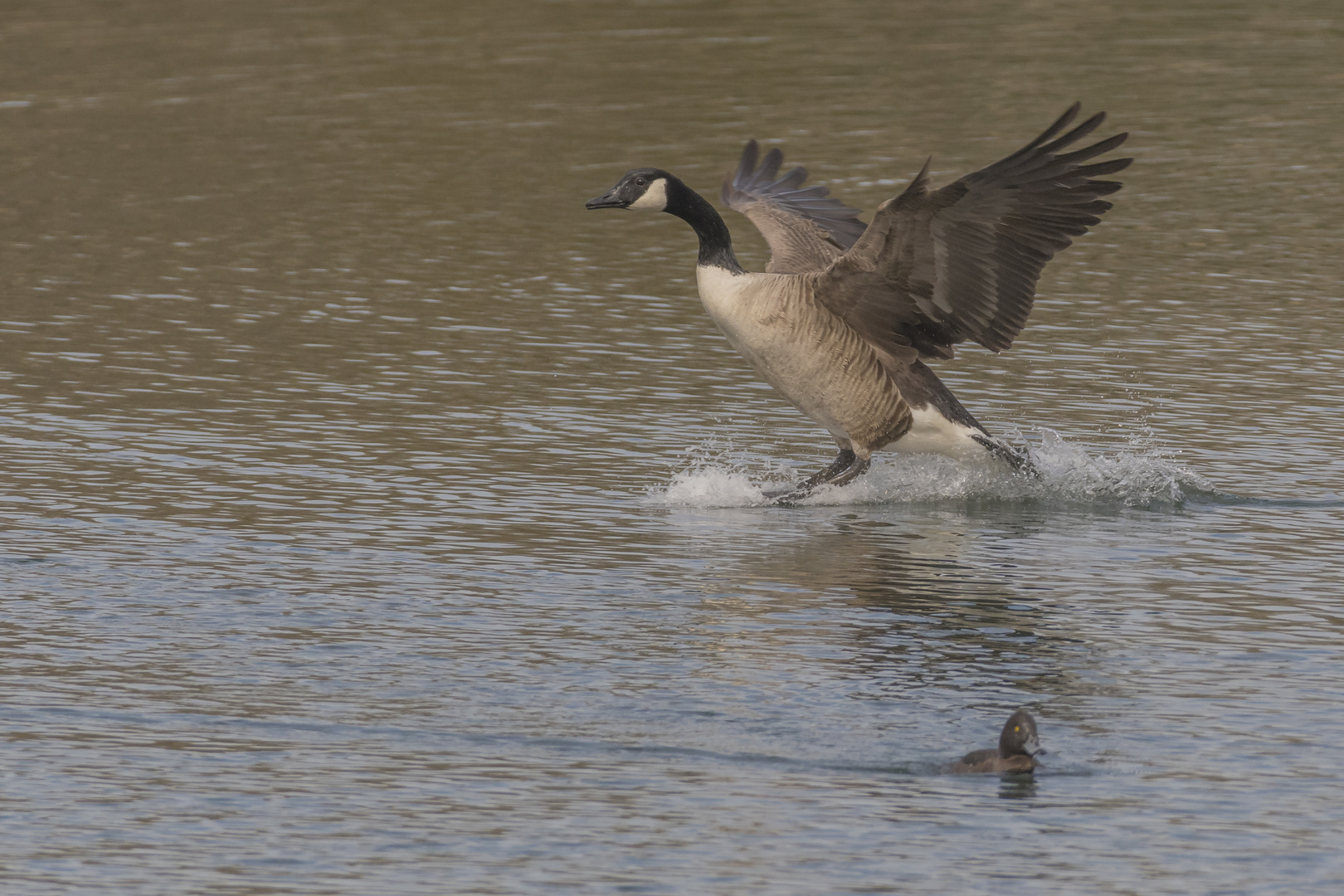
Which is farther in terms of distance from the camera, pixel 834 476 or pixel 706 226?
pixel 834 476

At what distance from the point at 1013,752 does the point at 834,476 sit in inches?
201

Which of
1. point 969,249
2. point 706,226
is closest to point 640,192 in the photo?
point 706,226

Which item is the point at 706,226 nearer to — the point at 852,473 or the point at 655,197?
the point at 655,197

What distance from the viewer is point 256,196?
837 inches

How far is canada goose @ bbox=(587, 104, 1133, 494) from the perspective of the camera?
1103cm

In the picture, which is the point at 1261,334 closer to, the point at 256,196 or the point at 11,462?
the point at 11,462

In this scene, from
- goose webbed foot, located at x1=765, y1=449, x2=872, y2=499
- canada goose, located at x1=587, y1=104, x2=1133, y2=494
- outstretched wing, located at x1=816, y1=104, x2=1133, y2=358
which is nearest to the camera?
outstretched wing, located at x1=816, y1=104, x2=1133, y2=358

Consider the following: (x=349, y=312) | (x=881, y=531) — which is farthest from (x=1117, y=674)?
(x=349, y=312)

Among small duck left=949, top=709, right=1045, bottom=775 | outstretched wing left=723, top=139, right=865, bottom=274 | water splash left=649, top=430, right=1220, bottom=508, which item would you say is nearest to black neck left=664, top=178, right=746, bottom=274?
outstretched wing left=723, top=139, right=865, bottom=274

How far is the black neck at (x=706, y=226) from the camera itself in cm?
1217

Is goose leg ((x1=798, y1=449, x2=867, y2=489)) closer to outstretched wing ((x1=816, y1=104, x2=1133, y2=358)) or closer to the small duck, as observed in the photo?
outstretched wing ((x1=816, y1=104, x2=1133, y2=358))

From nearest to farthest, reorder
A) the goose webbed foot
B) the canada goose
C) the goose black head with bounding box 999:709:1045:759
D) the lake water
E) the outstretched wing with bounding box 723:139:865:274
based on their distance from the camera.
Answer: the lake water
the goose black head with bounding box 999:709:1045:759
the canada goose
the goose webbed foot
the outstretched wing with bounding box 723:139:865:274

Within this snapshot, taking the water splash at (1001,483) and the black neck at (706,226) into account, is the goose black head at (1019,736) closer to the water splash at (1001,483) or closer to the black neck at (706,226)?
the water splash at (1001,483)

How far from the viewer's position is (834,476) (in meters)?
12.5
